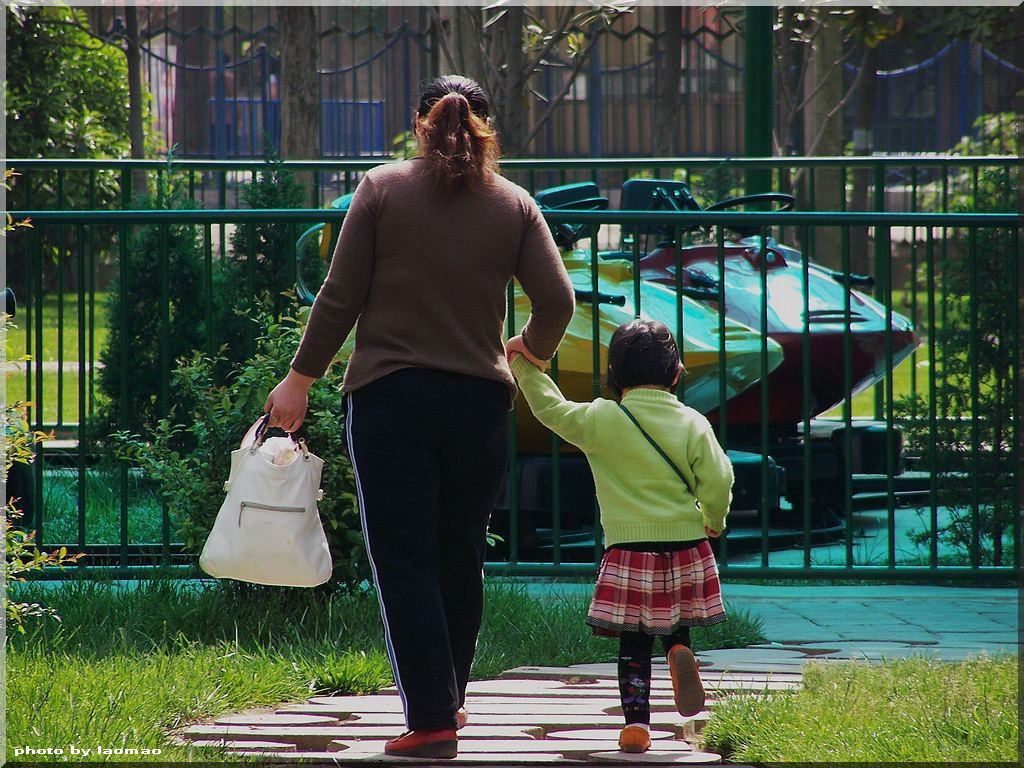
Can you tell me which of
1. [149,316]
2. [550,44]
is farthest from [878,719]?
[550,44]

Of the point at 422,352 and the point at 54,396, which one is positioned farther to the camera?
the point at 54,396

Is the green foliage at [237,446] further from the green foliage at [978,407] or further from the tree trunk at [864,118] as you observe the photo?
the tree trunk at [864,118]

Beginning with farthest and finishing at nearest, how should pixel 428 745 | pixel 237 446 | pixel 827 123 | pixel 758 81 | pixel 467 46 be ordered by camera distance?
pixel 827 123
pixel 467 46
pixel 758 81
pixel 237 446
pixel 428 745

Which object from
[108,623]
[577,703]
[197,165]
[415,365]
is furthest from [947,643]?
[197,165]

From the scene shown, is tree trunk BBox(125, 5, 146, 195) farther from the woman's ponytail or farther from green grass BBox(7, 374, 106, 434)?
the woman's ponytail

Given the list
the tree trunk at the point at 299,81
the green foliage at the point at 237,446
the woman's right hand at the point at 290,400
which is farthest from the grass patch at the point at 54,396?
the woman's right hand at the point at 290,400

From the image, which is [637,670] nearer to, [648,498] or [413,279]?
[648,498]

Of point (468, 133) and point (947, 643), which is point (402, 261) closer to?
point (468, 133)

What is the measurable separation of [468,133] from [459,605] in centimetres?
121

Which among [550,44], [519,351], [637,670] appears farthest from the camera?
[550,44]

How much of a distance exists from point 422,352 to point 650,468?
0.74 meters

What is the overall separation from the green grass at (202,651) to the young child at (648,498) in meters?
0.85

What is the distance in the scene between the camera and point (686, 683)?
3.75 m

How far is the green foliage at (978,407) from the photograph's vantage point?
5812 mm
